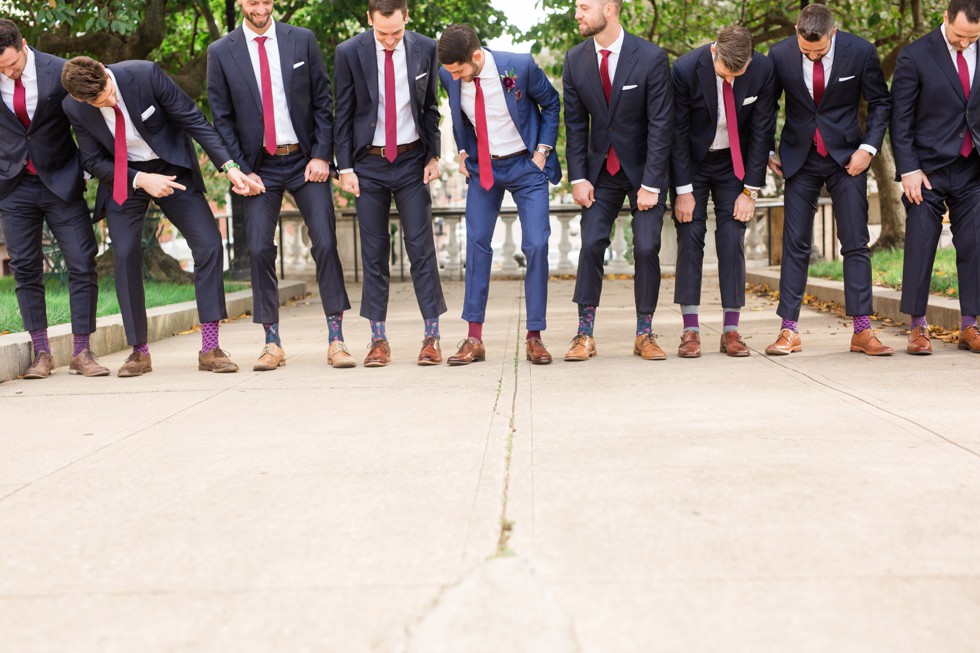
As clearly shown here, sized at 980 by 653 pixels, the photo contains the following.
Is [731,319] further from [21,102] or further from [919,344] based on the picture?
[21,102]

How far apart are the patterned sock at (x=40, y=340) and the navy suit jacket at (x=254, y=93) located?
5.27 feet

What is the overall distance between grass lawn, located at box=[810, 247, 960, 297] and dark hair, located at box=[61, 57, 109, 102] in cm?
540

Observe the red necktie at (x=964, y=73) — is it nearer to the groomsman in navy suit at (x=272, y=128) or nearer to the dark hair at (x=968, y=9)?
the dark hair at (x=968, y=9)

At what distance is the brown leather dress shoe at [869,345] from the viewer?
674 cm

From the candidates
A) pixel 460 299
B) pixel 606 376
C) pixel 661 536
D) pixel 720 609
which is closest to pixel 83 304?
pixel 606 376

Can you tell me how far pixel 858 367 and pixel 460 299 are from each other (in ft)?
25.7

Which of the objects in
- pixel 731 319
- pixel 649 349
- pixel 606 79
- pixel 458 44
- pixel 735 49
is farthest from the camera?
pixel 731 319

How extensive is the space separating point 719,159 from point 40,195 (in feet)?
13.2

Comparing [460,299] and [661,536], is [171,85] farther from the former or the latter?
[460,299]

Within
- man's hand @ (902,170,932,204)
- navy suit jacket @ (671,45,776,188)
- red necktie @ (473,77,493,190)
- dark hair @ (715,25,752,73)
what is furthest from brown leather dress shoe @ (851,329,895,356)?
red necktie @ (473,77,493,190)

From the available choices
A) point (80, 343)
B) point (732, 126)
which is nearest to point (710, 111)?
point (732, 126)

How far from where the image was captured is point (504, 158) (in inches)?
267

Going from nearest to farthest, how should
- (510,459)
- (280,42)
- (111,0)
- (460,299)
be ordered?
1. (510,459)
2. (280,42)
3. (111,0)
4. (460,299)

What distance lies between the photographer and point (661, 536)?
2.96 meters
